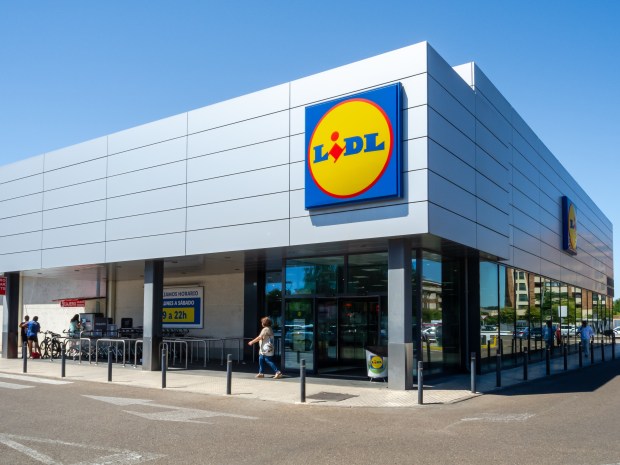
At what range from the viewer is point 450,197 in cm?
1596

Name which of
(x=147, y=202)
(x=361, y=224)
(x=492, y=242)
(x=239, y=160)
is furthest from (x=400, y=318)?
(x=147, y=202)

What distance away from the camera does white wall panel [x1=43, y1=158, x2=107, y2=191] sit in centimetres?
2267

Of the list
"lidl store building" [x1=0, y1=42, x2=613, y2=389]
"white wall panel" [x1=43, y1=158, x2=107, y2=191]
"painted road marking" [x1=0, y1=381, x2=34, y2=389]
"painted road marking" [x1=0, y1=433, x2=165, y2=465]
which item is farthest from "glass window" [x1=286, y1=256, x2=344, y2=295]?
"painted road marking" [x1=0, y1=433, x2=165, y2=465]

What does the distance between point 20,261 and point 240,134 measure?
43.0ft

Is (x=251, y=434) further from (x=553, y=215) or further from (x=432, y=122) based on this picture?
(x=553, y=215)

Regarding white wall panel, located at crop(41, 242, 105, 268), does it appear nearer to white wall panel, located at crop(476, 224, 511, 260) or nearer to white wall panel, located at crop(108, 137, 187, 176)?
white wall panel, located at crop(108, 137, 187, 176)

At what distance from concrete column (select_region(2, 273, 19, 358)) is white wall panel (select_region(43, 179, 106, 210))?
4602 millimetres

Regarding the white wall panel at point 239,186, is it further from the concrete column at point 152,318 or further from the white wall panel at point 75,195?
the white wall panel at point 75,195

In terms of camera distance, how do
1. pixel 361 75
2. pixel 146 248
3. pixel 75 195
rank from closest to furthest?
pixel 361 75
pixel 146 248
pixel 75 195

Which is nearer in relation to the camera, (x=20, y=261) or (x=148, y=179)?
(x=148, y=179)

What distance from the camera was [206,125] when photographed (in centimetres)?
1955

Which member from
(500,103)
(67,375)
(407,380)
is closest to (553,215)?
(500,103)

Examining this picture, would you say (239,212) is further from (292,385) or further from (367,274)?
(292,385)

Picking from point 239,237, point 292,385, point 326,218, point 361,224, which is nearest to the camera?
point 361,224
